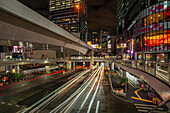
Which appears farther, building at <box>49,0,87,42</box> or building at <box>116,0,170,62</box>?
building at <box>49,0,87,42</box>

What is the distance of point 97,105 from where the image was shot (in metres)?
14.9

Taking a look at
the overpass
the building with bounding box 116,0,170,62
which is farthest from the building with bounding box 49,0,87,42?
the overpass

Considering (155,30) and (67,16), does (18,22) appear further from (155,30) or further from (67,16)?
(67,16)

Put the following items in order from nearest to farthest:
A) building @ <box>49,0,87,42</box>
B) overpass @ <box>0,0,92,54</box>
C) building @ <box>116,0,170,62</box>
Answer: overpass @ <box>0,0,92,54</box>
building @ <box>116,0,170,62</box>
building @ <box>49,0,87,42</box>

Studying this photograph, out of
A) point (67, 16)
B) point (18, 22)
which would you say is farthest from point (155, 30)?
point (67, 16)

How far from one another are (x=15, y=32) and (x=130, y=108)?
19.1 metres

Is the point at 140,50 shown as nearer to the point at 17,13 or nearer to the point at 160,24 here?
the point at 160,24

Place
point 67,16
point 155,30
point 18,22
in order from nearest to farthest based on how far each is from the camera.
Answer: point 18,22 < point 155,30 < point 67,16

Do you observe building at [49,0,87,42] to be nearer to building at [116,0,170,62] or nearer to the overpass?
building at [116,0,170,62]

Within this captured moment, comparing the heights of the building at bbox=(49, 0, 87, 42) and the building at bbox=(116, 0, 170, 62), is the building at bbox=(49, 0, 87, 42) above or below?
above

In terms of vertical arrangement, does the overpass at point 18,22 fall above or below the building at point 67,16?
below

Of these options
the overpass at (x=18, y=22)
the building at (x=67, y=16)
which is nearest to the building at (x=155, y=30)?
the overpass at (x=18, y=22)

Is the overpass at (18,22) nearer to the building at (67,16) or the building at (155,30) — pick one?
the building at (155,30)

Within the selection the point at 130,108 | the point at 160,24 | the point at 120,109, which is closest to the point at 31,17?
the point at 120,109
